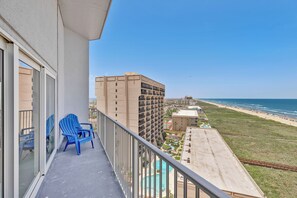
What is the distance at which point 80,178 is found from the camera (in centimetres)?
224

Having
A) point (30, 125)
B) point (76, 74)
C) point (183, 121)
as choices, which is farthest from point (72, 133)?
point (183, 121)

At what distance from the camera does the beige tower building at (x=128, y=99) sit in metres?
17.7

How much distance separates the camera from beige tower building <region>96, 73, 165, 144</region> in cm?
1770

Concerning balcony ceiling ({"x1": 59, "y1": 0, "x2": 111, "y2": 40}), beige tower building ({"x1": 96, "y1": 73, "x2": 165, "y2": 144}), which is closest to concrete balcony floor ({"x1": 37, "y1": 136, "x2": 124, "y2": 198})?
balcony ceiling ({"x1": 59, "y1": 0, "x2": 111, "y2": 40})

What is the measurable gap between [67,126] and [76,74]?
196cm

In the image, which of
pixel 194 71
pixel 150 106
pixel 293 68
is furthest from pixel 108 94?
pixel 293 68

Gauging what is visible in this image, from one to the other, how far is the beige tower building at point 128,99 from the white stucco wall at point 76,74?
40.3ft

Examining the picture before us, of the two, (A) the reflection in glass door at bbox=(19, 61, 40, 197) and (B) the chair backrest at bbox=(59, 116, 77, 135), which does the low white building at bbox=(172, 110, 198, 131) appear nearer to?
(B) the chair backrest at bbox=(59, 116, 77, 135)

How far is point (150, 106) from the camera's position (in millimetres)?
21828

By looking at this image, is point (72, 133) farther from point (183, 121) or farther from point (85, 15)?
point (183, 121)

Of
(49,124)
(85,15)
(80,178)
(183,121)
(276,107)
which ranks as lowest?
(183,121)

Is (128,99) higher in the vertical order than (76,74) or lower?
lower

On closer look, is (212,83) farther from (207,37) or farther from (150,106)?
(150,106)

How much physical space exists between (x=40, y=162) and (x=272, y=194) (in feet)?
46.3
